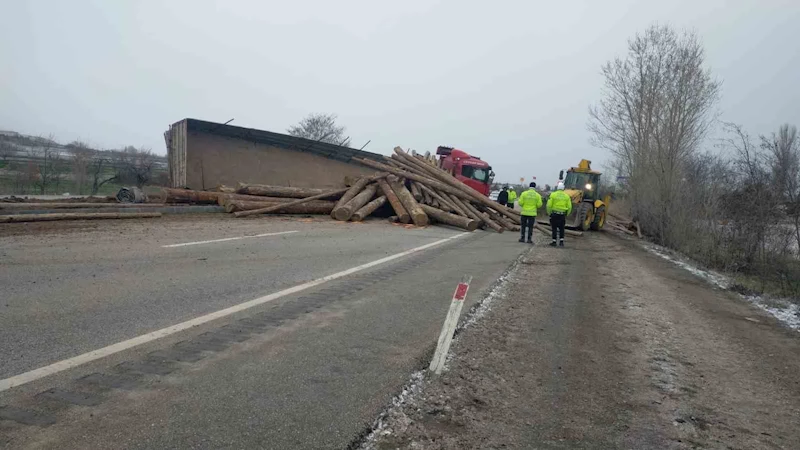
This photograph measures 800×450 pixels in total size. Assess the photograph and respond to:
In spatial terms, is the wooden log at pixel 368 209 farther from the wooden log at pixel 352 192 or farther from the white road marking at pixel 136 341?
the white road marking at pixel 136 341

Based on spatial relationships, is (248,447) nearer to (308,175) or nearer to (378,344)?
(378,344)

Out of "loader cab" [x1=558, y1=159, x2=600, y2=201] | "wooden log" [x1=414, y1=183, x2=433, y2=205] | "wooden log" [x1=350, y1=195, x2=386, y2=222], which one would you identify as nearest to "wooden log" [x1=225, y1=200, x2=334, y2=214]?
"wooden log" [x1=350, y1=195, x2=386, y2=222]

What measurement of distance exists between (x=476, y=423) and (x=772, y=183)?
11440 millimetres

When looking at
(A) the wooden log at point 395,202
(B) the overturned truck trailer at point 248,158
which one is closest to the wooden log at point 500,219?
(A) the wooden log at point 395,202

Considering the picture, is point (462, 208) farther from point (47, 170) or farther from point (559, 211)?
point (47, 170)

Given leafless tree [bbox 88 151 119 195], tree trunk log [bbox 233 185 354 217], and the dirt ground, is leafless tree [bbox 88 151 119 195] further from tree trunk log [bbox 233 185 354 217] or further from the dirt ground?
the dirt ground

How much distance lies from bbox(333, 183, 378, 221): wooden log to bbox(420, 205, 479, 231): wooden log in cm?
209

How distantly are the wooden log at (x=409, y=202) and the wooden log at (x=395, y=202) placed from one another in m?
0.15

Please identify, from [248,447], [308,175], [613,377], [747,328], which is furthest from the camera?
[308,175]

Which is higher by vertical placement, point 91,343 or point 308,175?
point 308,175

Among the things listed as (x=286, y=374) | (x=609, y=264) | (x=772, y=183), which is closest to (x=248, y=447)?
(x=286, y=374)

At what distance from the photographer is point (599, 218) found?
2025 cm

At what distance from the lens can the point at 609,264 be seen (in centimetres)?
1092

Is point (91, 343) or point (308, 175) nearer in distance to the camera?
point (91, 343)
